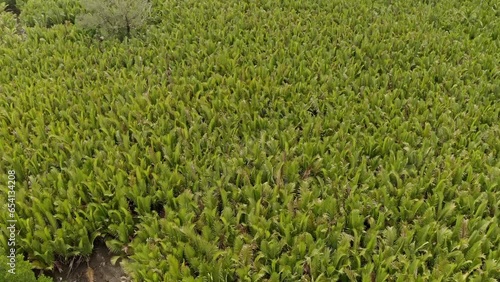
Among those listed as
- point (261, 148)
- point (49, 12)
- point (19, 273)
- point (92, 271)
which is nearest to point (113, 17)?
point (49, 12)

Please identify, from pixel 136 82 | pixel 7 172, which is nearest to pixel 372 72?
pixel 136 82

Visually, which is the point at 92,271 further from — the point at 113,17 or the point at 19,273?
the point at 113,17

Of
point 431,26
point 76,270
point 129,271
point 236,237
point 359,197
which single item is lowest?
point 76,270

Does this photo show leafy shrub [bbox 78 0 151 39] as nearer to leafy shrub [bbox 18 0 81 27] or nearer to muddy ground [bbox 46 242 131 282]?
leafy shrub [bbox 18 0 81 27]

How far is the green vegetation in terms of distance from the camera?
161 inches

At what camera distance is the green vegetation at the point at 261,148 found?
13.4 ft

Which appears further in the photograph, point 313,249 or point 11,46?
point 11,46

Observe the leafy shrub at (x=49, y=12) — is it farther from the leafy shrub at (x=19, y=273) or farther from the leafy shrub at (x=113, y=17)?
the leafy shrub at (x=19, y=273)

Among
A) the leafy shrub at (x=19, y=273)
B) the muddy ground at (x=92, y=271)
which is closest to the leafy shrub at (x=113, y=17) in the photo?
the muddy ground at (x=92, y=271)

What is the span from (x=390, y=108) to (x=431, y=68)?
133 centimetres

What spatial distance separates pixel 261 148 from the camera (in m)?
5.20

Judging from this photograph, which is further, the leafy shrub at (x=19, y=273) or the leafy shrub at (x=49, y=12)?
the leafy shrub at (x=49, y=12)

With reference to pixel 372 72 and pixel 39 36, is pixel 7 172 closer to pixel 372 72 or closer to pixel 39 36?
pixel 39 36

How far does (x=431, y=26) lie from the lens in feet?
Result: 25.9
